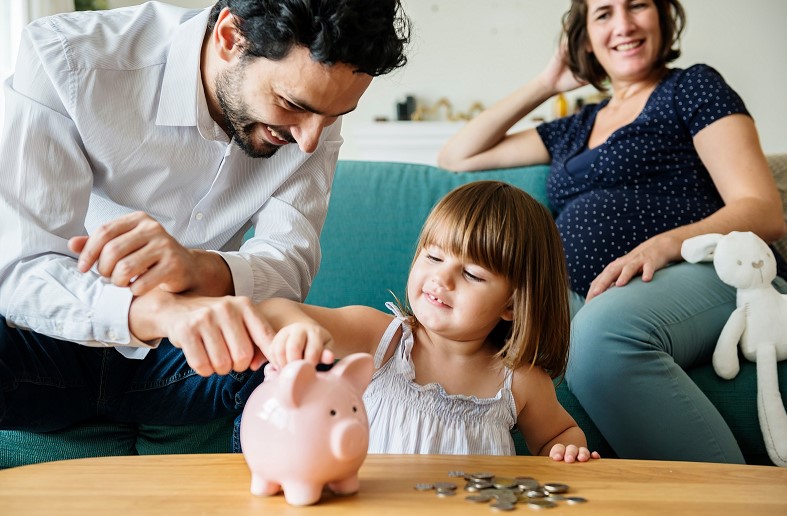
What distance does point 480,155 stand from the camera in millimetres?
2424

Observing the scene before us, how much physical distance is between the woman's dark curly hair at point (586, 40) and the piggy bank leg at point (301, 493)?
177cm

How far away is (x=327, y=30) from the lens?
4.02 feet

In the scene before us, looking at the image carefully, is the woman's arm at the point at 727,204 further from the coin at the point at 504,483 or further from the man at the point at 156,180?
the coin at the point at 504,483

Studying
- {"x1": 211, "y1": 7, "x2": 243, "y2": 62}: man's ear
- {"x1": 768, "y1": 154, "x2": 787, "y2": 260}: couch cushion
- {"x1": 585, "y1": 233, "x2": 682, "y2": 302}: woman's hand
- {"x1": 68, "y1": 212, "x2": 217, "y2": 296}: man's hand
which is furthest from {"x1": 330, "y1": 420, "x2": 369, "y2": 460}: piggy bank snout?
{"x1": 768, "y1": 154, "x2": 787, "y2": 260}: couch cushion

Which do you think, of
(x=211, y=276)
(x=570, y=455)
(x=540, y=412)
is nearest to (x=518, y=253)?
(x=540, y=412)

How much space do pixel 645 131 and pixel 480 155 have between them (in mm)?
517

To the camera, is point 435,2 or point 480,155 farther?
point 435,2

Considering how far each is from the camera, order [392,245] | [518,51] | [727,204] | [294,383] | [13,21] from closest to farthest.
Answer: [294,383] < [727,204] < [392,245] < [13,21] < [518,51]

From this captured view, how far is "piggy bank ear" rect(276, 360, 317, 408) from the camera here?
31.7 inches

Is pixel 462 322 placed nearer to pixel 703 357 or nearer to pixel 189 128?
pixel 189 128

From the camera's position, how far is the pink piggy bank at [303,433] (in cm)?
81

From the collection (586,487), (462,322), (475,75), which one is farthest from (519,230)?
(475,75)

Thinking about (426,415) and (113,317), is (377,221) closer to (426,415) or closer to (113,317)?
(426,415)

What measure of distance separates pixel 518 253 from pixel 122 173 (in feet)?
2.33
